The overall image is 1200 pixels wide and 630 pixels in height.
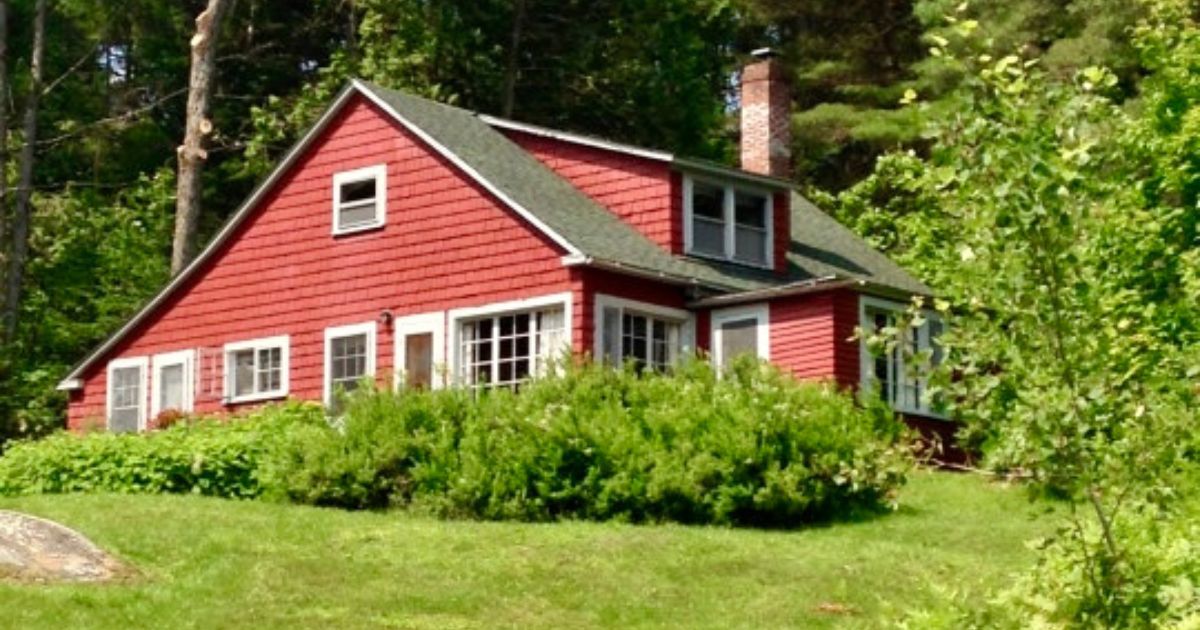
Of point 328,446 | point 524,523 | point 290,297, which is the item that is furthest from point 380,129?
point 524,523

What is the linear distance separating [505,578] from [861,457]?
970cm

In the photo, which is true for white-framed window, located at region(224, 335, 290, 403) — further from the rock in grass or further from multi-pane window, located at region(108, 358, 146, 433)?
the rock in grass

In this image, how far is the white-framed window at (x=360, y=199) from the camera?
35531 millimetres

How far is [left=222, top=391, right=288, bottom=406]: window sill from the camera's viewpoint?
35938 millimetres

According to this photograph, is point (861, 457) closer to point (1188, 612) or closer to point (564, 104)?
point (1188, 612)

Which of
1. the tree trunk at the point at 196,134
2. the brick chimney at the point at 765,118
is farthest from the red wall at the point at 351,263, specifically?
the brick chimney at the point at 765,118

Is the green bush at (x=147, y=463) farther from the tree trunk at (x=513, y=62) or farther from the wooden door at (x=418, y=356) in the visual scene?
the tree trunk at (x=513, y=62)

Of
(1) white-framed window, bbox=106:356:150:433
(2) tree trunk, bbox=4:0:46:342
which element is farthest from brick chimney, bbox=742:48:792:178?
(2) tree trunk, bbox=4:0:46:342

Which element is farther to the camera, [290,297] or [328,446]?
[290,297]

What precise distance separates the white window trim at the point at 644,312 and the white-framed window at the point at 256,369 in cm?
580

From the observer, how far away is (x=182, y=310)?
37.8m

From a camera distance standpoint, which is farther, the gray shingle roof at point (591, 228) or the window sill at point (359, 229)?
the window sill at point (359, 229)

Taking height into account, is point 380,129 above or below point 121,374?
above

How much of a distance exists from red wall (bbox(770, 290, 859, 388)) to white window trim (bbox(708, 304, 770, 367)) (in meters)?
0.08
